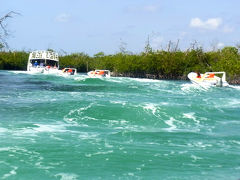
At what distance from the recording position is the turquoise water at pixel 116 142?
385 inches

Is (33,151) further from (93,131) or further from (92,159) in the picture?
(93,131)

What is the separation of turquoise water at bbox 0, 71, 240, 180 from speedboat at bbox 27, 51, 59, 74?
33.7m

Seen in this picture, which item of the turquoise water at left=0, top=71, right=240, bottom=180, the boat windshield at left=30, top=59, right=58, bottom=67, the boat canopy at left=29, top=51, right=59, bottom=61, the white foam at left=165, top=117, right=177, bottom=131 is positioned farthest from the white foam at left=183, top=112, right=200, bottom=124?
the boat windshield at left=30, top=59, right=58, bottom=67

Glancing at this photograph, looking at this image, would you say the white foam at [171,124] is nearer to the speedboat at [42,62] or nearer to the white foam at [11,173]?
the white foam at [11,173]

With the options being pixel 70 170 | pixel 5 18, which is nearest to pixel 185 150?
pixel 70 170

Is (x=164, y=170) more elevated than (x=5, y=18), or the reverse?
(x=5, y=18)

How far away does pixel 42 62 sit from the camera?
56312 mm

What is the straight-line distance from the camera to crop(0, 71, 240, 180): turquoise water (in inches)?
385

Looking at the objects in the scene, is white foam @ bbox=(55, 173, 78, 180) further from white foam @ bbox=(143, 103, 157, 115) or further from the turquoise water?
white foam @ bbox=(143, 103, 157, 115)

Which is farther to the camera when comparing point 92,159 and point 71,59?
point 71,59

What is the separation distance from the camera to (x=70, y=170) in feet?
32.0

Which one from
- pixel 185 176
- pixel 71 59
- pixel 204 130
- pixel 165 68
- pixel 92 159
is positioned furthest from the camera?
pixel 71 59

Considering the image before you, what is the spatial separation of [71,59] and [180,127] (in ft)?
229

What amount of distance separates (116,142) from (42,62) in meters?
45.2
